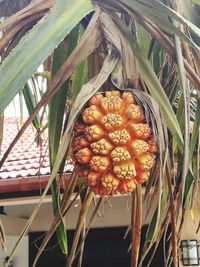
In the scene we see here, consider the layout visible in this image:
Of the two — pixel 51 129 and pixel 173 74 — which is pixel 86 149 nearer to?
pixel 51 129

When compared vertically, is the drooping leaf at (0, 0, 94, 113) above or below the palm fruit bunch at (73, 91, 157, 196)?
above

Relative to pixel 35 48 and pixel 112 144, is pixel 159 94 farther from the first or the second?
pixel 35 48

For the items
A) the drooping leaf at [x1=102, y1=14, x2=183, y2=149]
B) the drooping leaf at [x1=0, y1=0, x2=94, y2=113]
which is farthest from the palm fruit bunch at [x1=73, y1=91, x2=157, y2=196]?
the drooping leaf at [x1=0, y1=0, x2=94, y2=113]

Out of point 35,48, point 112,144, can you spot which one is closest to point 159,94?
point 112,144

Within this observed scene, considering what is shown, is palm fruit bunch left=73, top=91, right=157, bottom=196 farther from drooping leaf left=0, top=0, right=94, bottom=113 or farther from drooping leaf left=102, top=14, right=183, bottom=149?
drooping leaf left=0, top=0, right=94, bottom=113

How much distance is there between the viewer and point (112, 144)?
→ 0.87 m

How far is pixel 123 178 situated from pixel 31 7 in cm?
34

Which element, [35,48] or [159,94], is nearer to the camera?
[35,48]

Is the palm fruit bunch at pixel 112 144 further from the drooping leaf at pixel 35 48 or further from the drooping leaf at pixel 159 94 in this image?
the drooping leaf at pixel 35 48

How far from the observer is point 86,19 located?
1016mm

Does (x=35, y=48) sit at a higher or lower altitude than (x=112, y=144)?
higher

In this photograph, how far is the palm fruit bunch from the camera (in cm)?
87

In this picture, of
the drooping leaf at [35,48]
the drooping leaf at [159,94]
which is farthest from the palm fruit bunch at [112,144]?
the drooping leaf at [35,48]

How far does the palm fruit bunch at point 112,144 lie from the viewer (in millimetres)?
870
